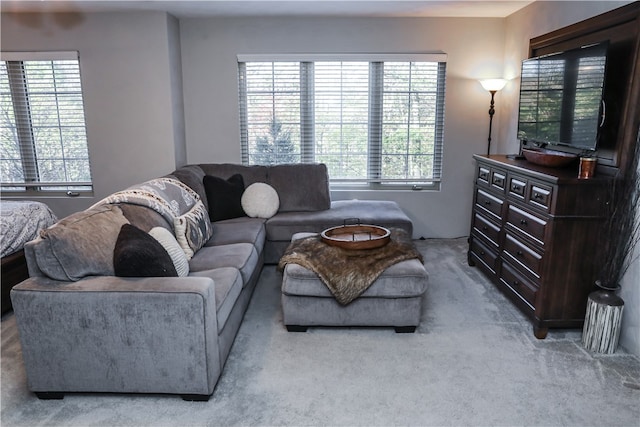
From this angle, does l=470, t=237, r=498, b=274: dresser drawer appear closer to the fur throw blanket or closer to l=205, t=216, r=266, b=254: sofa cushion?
the fur throw blanket

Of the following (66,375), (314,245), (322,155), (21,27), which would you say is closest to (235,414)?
(66,375)

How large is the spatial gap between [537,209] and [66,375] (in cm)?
280

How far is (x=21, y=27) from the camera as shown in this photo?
4445mm

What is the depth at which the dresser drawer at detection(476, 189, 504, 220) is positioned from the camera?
3445 mm

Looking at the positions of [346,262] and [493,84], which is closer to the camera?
[346,262]

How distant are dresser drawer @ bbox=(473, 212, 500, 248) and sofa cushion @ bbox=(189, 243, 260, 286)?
1.86 meters

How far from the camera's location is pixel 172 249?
255cm

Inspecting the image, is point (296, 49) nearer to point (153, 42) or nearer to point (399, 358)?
point (153, 42)

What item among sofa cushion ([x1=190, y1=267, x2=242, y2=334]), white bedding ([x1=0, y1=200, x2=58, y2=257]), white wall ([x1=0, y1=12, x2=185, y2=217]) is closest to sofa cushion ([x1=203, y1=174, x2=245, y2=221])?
white wall ([x1=0, y1=12, x2=185, y2=217])

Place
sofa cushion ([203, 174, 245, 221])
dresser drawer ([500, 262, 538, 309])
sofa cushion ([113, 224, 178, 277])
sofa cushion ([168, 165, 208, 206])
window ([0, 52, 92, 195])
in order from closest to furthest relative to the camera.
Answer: sofa cushion ([113, 224, 178, 277])
dresser drawer ([500, 262, 538, 309])
sofa cushion ([168, 165, 208, 206])
sofa cushion ([203, 174, 245, 221])
window ([0, 52, 92, 195])

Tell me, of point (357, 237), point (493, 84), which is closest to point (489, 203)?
point (357, 237)

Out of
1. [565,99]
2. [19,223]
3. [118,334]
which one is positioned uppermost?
[565,99]

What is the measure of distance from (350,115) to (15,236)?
3210 mm

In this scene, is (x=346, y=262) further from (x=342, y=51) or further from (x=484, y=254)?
(x=342, y=51)
